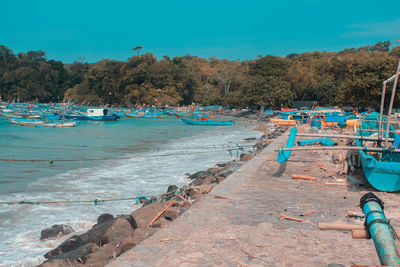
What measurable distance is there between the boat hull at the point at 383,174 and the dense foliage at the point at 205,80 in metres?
31.1

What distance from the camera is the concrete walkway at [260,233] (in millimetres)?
4809

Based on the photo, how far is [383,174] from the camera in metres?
8.15

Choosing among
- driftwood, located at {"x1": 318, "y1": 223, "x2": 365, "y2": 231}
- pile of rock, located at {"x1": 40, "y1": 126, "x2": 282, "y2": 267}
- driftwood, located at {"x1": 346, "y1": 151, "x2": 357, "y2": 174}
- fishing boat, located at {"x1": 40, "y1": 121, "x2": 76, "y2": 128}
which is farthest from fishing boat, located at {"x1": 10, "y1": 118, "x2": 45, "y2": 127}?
driftwood, located at {"x1": 318, "y1": 223, "x2": 365, "y2": 231}

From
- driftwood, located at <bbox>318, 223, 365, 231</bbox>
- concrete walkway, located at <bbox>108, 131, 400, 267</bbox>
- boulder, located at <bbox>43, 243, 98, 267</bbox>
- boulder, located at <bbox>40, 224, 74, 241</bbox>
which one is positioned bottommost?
boulder, located at <bbox>40, 224, 74, 241</bbox>

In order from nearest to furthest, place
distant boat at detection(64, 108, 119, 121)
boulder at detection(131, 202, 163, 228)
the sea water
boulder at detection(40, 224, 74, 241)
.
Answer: boulder at detection(131, 202, 163, 228) < boulder at detection(40, 224, 74, 241) < the sea water < distant boat at detection(64, 108, 119, 121)

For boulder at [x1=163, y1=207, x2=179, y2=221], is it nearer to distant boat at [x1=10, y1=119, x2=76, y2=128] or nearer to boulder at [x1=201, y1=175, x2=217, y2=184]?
boulder at [x1=201, y1=175, x2=217, y2=184]

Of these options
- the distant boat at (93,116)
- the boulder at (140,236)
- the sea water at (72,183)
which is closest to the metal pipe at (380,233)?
the boulder at (140,236)

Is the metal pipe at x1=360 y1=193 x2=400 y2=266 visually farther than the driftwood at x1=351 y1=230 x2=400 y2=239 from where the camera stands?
No

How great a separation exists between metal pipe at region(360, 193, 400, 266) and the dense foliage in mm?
34899

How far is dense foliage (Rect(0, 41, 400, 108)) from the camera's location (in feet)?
151

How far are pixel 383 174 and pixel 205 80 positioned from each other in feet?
339

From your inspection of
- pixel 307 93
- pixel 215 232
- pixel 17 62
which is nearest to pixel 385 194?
pixel 215 232

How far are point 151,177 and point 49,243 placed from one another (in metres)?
7.32

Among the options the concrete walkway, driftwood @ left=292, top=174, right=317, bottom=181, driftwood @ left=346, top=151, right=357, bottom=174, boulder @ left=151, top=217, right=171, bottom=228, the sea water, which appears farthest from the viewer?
driftwood @ left=346, top=151, right=357, bottom=174
